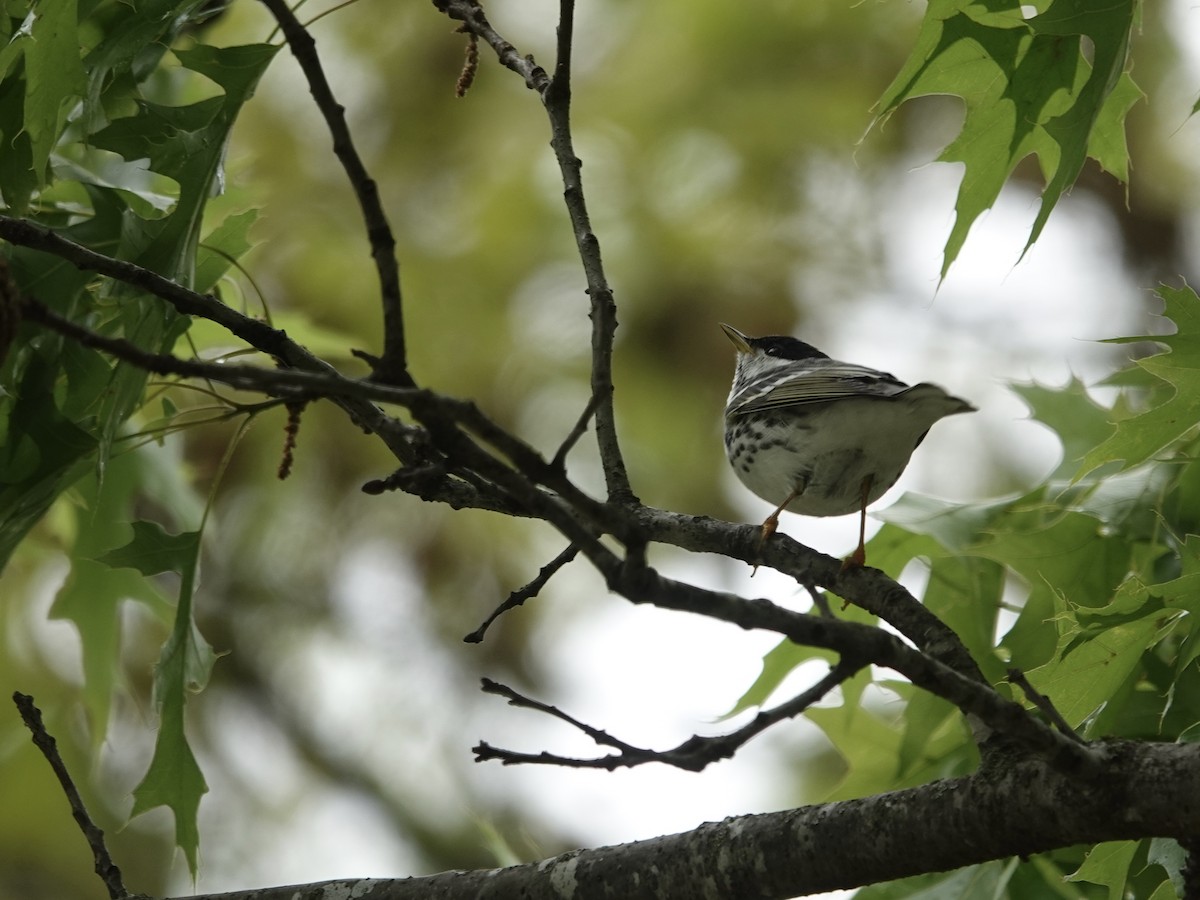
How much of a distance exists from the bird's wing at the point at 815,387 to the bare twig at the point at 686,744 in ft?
4.92

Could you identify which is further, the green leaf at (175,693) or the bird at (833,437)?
the bird at (833,437)

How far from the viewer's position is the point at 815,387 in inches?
111

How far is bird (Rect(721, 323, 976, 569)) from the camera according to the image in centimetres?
260

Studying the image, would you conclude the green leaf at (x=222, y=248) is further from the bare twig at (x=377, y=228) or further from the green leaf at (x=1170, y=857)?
the green leaf at (x=1170, y=857)

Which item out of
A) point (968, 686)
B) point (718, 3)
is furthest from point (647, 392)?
point (968, 686)

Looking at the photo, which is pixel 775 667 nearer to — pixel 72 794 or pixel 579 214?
pixel 579 214

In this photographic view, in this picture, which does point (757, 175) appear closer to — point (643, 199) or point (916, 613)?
point (643, 199)

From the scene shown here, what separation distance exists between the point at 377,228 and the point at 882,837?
0.88 meters

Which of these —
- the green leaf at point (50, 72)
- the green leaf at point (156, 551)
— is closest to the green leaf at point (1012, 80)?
the green leaf at point (50, 72)

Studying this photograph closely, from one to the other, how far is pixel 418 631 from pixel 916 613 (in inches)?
145

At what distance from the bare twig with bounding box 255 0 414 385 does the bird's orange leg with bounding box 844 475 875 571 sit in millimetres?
931

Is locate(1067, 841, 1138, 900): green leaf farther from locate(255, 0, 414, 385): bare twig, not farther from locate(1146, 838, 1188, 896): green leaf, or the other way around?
locate(255, 0, 414, 385): bare twig

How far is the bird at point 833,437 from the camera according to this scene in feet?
8.52

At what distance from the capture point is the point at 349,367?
453 cm
